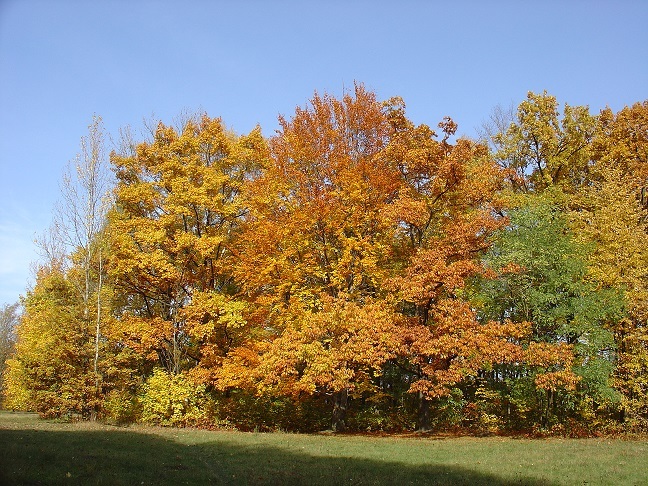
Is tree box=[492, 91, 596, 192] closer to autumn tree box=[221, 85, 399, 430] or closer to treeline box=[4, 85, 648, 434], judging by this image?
treeline box=[4, 85, 648, 434]

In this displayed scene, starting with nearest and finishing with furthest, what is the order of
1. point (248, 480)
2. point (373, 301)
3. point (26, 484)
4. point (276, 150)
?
point (26, 484) < point (248, 480) < point (373, 301) < point (276, 150)

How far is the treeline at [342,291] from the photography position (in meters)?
22.1

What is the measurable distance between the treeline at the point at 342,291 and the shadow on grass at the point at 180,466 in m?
6.93

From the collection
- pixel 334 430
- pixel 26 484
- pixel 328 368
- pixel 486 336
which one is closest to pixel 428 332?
pixel 486 336

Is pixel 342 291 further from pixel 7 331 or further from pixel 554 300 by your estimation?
pixel 7 331

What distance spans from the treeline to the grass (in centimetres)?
429

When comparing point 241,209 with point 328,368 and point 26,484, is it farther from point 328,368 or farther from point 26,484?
point 26,484

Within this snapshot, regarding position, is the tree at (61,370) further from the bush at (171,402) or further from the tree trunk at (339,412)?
the tree trunk at (339,412)

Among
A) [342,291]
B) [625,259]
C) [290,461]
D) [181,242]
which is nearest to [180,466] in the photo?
[290,461]

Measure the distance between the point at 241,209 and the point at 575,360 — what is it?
18924mm

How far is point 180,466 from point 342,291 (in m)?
12.4

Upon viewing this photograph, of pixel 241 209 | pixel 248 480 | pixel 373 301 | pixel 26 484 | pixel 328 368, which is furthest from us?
pixel 241 209

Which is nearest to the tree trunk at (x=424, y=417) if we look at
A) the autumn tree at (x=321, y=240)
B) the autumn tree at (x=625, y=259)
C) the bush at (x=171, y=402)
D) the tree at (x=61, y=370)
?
the autumn tree at (x=321, y=240)

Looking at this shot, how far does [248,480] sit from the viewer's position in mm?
10875
